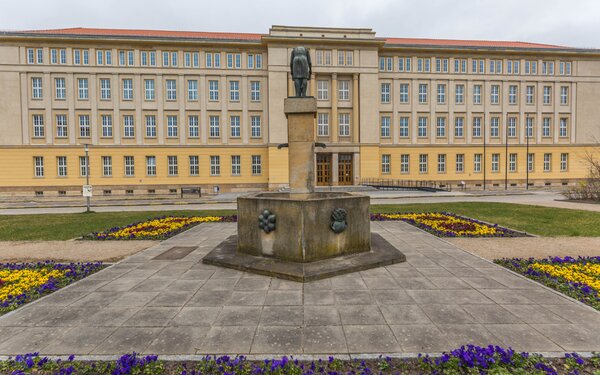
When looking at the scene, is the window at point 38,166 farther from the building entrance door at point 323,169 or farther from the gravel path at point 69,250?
the building entrance door at point 323,169

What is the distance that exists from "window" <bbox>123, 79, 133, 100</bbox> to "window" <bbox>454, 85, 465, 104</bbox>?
40.5 metres

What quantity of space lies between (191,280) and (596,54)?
57.4 meters

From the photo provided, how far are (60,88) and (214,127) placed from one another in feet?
57.9

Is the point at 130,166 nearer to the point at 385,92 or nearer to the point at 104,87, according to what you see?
the point at 104,87

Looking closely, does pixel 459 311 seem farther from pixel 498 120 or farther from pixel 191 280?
pixel 498 120

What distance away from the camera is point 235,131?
37.7 metres

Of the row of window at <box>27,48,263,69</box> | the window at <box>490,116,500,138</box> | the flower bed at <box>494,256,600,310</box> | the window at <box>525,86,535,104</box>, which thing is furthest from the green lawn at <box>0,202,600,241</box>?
the window at <box>525,86,535,104</box>

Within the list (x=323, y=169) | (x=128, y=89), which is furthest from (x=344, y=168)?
(x=128, y=89)

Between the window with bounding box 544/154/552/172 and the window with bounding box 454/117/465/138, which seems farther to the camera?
the window with bounding box 544/154/552/172

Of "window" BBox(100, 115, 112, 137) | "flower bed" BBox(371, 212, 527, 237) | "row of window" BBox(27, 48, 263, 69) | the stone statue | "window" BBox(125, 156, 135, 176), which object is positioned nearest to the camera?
the stone statue

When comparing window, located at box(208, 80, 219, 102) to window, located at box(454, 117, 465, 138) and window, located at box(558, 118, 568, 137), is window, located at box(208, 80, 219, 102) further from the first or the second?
window, located at box(558, 118, 568, 137)

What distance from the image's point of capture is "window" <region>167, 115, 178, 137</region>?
36.5 metres

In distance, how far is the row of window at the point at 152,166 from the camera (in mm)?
35175

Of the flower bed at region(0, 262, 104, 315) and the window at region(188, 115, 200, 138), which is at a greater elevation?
the window at region(188, 115, 200, 138)
